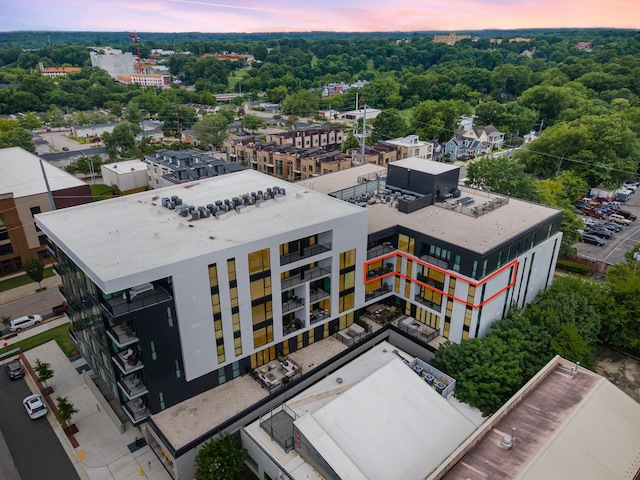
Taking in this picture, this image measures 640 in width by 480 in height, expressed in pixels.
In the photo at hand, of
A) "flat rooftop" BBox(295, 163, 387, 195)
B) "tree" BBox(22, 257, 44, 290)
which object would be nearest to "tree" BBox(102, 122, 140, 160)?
"tree" BBox(22, 257, 44, 290)

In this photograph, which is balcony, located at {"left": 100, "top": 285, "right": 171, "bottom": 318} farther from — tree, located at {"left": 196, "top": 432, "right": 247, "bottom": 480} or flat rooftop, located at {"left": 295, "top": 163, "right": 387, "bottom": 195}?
flat rooftop, located at {"left": 295, "top": 163, "right": 387, "bottom": 195}

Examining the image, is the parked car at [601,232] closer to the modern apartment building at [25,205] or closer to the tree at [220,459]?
the tree at [220,459]

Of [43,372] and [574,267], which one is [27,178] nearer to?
[43,372]

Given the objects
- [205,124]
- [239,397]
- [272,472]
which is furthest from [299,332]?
[205,124]

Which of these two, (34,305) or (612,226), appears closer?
(34,305)

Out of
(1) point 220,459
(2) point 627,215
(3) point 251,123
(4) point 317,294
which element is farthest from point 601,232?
(3) point 251,123

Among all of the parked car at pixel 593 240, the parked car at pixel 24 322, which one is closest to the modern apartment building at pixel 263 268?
the parked car at pixel 24 322
